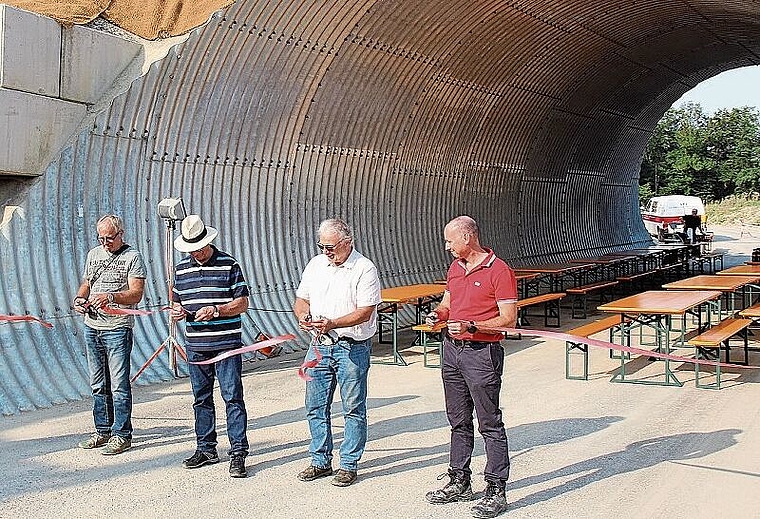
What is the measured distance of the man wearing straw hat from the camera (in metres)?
6.32

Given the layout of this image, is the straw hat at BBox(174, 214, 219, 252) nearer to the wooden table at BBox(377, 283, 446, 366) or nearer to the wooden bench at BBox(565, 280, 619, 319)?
the wooden table at BBox(377, 283, 446, 366)

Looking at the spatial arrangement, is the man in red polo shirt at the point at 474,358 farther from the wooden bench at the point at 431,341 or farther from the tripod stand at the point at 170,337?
the wooden bench at the point at 431,341

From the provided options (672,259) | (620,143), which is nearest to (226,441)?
(672,259)

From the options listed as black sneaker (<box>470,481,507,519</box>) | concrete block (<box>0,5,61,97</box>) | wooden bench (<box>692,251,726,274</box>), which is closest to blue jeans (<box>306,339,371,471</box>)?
black sneaker (<box>470,481,507,519</box>)

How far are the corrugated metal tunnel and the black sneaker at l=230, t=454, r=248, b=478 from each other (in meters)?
3.00

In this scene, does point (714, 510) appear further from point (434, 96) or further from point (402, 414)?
point (434, 96)

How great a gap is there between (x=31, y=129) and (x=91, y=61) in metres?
1.12

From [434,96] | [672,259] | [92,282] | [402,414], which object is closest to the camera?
[92,282]

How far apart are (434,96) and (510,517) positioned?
1158cm

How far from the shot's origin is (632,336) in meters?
13.6

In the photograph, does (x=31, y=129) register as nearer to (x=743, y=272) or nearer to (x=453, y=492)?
(x=453, y=492)

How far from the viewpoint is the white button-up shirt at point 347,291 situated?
6.09 metres

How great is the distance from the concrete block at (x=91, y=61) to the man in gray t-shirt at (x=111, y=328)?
3.38 meters

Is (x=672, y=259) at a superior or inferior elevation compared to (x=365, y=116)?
inferior
